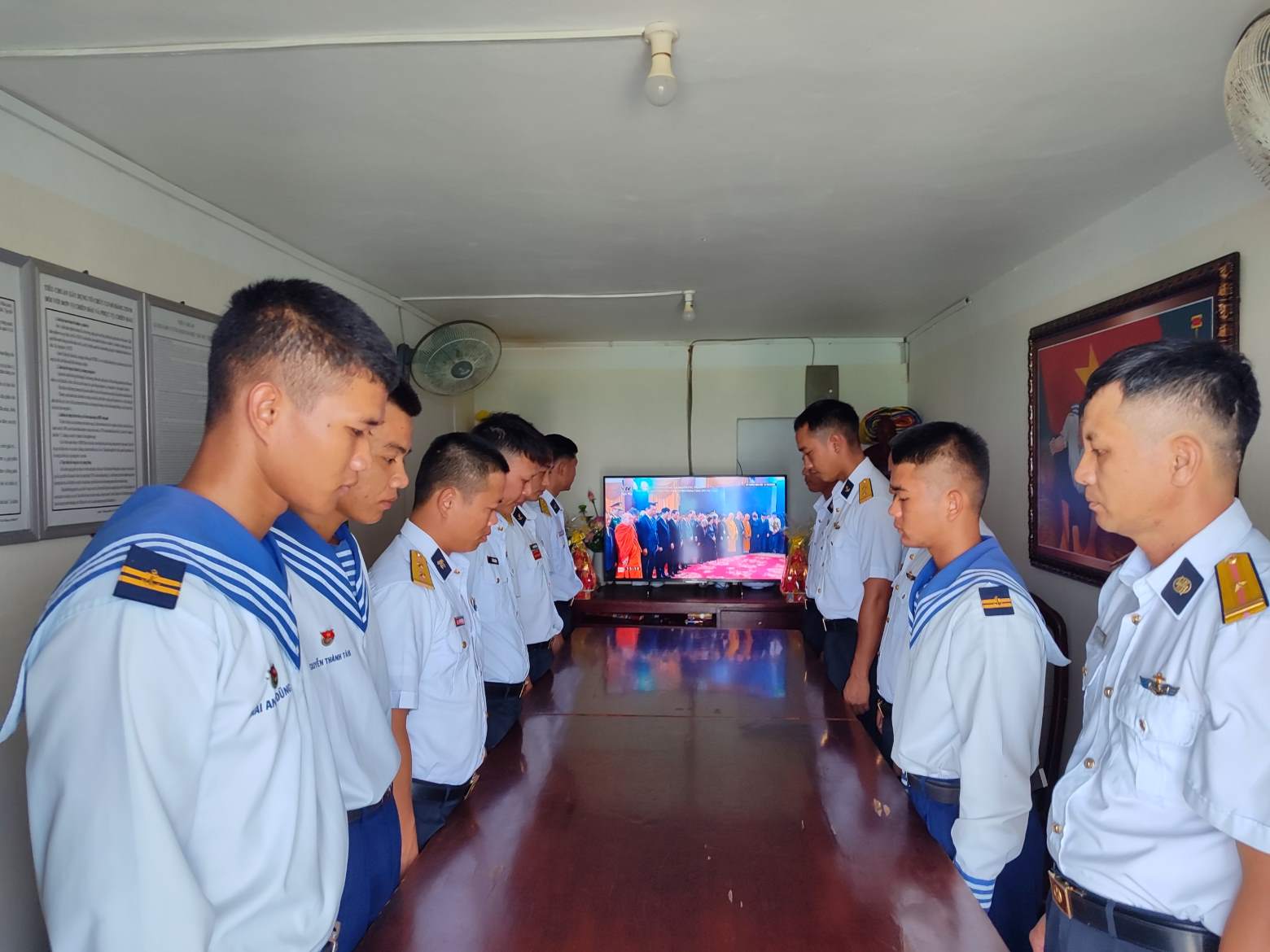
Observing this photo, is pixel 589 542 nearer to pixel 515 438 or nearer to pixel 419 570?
pixel 515 438

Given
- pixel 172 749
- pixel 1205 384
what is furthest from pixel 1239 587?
pixel 172 749

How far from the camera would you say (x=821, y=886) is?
1.29 metres

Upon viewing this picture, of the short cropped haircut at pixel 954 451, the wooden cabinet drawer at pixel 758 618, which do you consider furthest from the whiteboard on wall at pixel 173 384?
the wooden cabinet drawer at pixel 758 618

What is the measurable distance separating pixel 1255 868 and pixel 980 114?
1560 millimetres

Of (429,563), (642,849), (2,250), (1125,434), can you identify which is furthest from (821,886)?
(2,250)

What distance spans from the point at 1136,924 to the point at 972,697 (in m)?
0.50

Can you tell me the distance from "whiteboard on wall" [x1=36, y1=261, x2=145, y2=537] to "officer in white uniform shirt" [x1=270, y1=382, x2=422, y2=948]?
706 mm

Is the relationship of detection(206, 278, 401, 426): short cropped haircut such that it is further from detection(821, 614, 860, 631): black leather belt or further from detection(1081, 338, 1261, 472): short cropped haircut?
detection(821, 614, 860, 631): black leather belt

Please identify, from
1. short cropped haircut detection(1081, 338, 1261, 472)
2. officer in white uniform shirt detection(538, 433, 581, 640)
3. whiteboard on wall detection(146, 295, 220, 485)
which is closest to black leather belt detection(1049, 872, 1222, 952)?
short cropped haircut detection(1081, 338, 1261, 472)

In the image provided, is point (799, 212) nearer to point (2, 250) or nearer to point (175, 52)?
point (175, 52)

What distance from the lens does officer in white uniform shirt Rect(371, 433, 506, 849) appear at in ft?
5.58

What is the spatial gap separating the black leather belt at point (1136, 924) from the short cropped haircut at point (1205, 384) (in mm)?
687

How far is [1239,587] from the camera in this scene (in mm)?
1035

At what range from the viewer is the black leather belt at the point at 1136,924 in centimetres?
105
